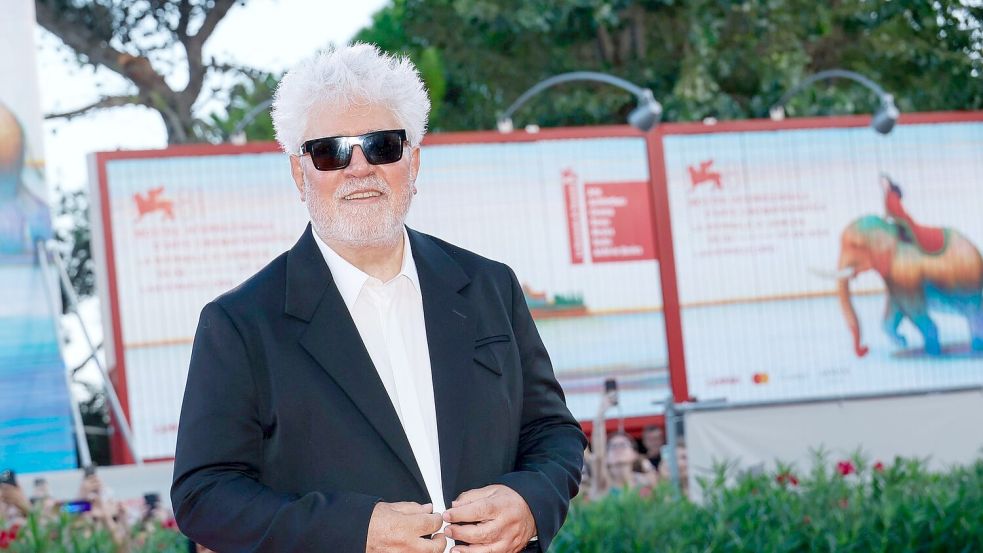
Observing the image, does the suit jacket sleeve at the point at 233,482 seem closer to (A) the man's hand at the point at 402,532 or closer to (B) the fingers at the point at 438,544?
(A) the man's hand at the point at 402,532

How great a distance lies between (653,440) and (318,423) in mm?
12194

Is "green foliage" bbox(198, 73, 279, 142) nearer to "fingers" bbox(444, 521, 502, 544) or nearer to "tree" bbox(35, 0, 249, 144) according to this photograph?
"tree" bbox(35, 0, 249, 144)

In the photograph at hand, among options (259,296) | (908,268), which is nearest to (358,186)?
(259,296)

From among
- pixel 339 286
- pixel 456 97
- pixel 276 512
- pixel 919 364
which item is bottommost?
pixel 919 364

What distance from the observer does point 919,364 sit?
1723cm

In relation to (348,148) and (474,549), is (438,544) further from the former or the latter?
(348,148)

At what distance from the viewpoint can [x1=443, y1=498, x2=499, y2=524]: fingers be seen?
2590 mm

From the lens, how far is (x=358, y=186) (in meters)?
2.82

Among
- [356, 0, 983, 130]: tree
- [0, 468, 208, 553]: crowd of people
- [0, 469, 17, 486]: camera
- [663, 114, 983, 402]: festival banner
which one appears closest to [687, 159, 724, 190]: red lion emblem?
[663, 114, 983, 402]: festival banner

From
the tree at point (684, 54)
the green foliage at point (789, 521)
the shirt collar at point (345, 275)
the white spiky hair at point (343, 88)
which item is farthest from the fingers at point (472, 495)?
the tree at point (684, 54)

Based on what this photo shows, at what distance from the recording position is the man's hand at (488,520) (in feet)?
8.52

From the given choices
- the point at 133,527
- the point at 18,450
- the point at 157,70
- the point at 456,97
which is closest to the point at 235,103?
the point at 157,70

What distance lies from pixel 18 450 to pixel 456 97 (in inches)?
475

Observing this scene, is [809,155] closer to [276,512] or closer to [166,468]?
[166,468]
